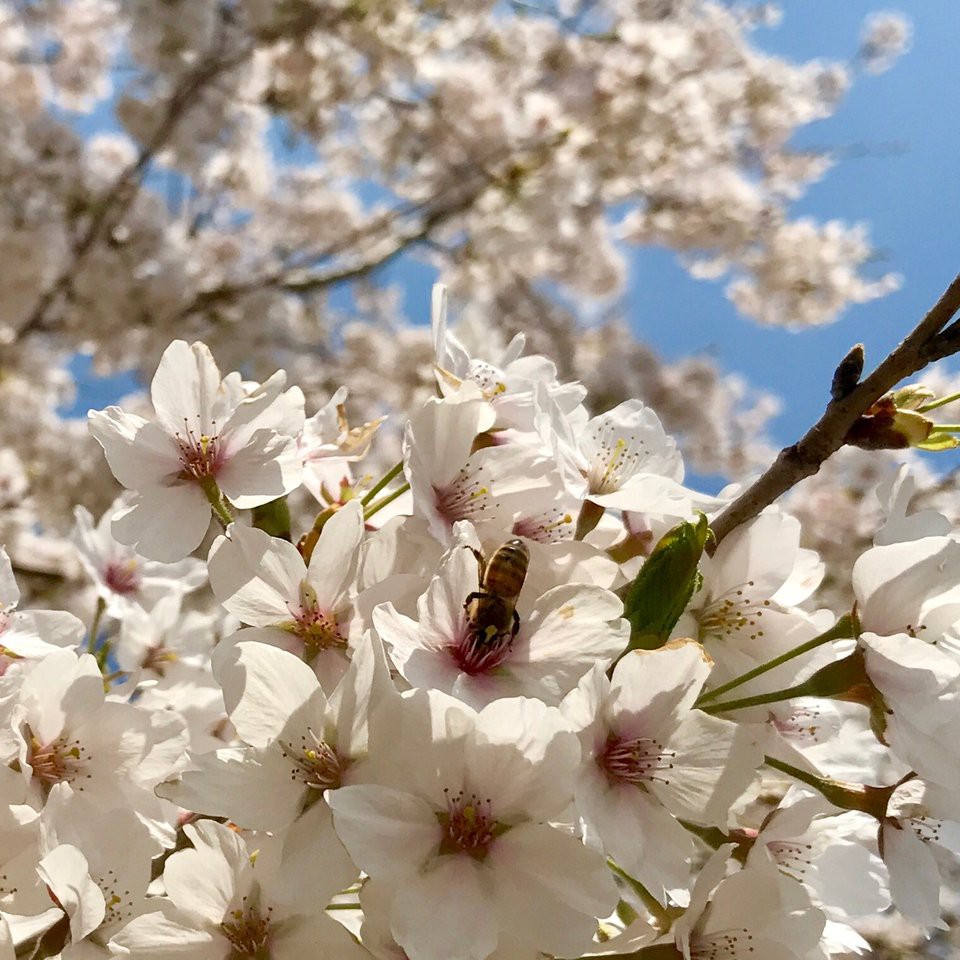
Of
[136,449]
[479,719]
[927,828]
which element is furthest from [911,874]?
[136,449]

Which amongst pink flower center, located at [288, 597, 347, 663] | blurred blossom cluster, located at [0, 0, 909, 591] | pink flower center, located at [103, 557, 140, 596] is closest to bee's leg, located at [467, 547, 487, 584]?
pink flower center, located at [288, 597, 347, 663]

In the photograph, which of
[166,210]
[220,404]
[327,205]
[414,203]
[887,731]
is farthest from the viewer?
[327,205]

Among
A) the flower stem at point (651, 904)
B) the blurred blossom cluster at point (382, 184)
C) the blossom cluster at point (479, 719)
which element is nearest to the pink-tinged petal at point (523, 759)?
the blossom cluster at point (479, 719)

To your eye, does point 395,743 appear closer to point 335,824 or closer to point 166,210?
point 335,824

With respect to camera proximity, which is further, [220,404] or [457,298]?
[457,298]

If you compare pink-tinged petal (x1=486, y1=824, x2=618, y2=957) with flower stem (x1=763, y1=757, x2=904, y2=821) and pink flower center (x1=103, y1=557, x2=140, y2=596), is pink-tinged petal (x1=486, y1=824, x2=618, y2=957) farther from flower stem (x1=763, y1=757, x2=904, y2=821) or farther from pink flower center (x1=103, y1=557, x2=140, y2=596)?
pink flower center (x1=103, y1=557, x2=140, y2=596)

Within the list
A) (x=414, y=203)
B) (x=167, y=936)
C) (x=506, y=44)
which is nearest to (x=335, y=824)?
(x=167, y=936)
